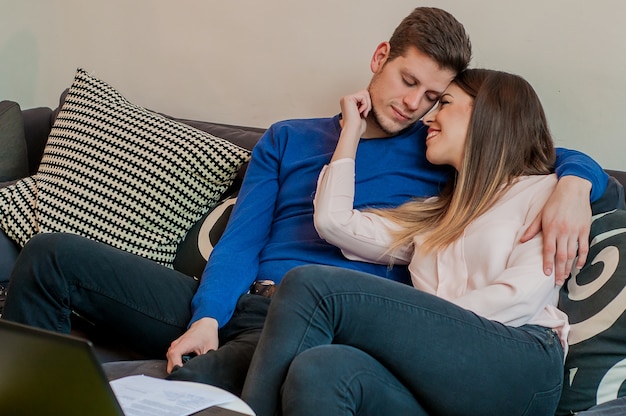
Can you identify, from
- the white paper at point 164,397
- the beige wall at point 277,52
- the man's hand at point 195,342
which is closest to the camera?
the white paper at point 164,397

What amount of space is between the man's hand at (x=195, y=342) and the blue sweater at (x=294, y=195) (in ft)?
0.19

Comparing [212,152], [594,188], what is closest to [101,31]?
[212,152]

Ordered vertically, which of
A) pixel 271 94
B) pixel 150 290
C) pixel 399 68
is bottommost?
pixel 150 290

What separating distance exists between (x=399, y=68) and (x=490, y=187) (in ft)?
1.22

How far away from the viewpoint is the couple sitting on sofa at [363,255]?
51.0 inches

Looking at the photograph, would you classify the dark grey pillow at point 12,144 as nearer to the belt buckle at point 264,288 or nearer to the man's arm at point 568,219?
the belt buckle at point 264,288

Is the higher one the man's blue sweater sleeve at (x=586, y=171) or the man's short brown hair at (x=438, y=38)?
the man's short brown hair at (x=438, y=38)

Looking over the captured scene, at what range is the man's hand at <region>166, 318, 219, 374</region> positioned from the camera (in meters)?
1.53

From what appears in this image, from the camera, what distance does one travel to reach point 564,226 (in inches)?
56.3

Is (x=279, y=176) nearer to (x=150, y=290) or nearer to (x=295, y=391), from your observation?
(x=150, y=290)

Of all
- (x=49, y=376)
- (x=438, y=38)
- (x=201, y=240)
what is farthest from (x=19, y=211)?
(x=49, y=376)

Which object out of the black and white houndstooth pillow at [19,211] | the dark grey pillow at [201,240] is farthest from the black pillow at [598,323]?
the black and white houndstooth pillow at [19,211]

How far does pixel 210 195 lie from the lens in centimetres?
196

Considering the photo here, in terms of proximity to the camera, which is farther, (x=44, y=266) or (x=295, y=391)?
(x=44, y=266)
